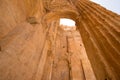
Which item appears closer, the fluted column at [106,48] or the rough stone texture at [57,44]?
the fluted column at [106,48]

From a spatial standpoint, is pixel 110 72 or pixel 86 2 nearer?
pixel 110 72

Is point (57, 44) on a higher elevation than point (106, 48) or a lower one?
lower

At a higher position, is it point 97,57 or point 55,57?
point 97,57

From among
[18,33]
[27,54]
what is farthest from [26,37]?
[27,54]

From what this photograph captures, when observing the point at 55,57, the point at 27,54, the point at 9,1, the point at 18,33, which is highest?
the point at 9,1

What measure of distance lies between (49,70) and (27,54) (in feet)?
9.01

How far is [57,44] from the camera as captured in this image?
10.6m

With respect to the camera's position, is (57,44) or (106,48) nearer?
(106,48)

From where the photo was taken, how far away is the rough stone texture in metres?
3.43

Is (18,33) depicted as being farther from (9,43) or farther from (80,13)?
(80,13)

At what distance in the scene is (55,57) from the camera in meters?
8.78

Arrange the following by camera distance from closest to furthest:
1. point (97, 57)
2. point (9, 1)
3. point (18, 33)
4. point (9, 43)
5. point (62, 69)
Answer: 1. point (97, 57)
2. point (9, 43)
3. point (18, 33)
4. point (9, 1)
5. point (62, 69)

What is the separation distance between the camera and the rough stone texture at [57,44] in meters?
3.43

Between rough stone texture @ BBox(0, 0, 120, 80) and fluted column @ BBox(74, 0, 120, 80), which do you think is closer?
fluted column @ BBox(74, 0, 120, 80)
